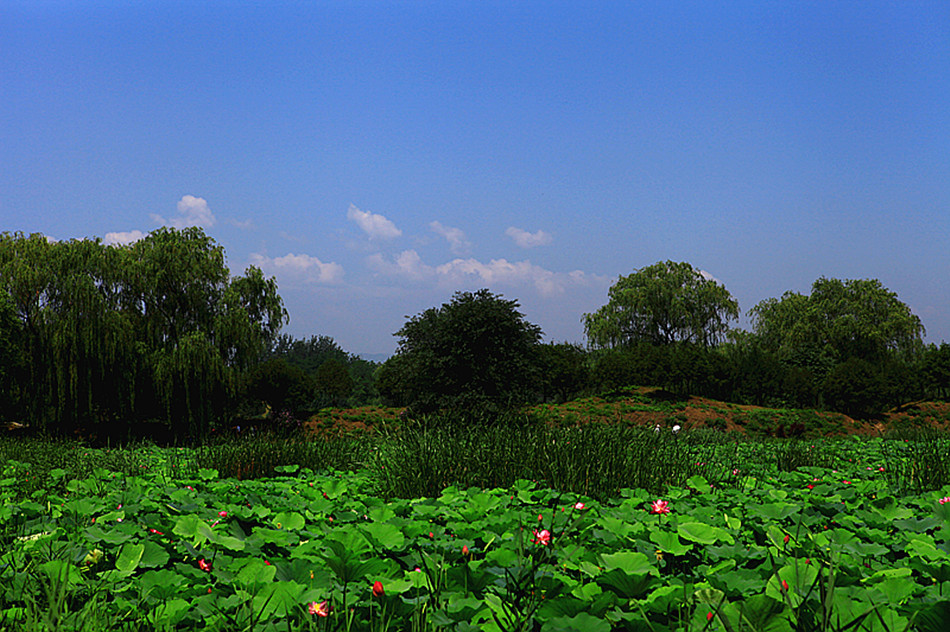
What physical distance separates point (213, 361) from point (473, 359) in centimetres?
839

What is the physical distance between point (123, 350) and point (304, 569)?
52.4 feet

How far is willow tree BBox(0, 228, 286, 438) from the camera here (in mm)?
15086

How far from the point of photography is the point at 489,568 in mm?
2039

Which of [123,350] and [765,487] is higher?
[123,350]

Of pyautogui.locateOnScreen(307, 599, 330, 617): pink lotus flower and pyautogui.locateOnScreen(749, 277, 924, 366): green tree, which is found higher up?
pyautogui.locateOnScreen(749, 277, 924, 366): green tree

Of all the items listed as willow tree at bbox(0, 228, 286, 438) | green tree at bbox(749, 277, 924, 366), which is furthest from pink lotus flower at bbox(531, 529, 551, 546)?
green tree at bbox(749, 277, 924, 366)

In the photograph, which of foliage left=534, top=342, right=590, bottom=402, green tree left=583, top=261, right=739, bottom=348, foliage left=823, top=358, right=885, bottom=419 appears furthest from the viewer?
green tree left=583, top=261, right=739, bottom=348

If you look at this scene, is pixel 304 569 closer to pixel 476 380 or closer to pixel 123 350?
pixel 476 380

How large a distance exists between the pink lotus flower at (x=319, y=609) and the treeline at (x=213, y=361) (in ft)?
31.3

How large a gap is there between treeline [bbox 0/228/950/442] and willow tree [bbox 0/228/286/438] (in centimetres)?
4

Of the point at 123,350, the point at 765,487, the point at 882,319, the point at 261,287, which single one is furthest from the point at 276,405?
the point at 882,319

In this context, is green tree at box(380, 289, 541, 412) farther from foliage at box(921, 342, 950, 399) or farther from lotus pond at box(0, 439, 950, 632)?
foliage at box(921, 342, 950, 399)

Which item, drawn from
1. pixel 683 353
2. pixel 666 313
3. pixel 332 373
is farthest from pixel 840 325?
pixel 332 373

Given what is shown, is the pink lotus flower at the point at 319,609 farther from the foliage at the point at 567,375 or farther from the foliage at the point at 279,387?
the foliage at the point at 567,375
